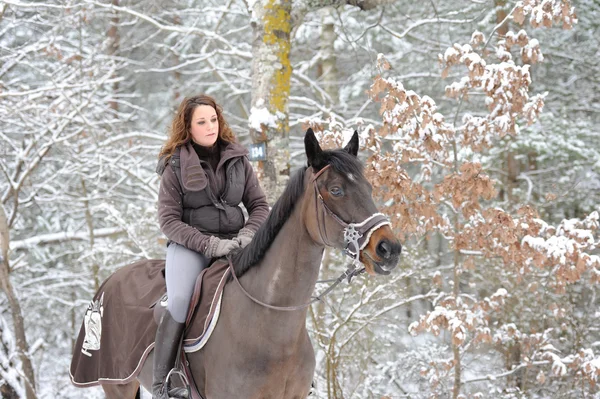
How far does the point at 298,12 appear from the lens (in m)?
5.89

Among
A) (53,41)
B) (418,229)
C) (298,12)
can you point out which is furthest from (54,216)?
(418,229)

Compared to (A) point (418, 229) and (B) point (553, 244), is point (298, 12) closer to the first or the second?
(A) point (418, 229)

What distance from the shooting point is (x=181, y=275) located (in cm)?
353

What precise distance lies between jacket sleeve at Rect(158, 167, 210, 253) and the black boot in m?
0.46

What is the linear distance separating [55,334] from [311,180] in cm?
1094

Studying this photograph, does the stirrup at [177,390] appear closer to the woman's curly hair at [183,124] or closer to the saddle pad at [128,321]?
the saddle pad at [128,321]

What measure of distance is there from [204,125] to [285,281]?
1193 millimetres

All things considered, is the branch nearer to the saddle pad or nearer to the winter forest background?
the winter forest background

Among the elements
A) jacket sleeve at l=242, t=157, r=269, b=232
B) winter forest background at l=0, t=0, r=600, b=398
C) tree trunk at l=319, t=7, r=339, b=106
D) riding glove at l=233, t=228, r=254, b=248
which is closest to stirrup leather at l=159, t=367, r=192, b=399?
riding glove at l=233, t=228, r=254, b=248

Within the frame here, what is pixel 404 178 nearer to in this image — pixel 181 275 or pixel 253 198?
pixel 253 198

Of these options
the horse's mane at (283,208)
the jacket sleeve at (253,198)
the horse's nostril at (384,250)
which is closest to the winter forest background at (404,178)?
the jacket sleeve at (253,198)

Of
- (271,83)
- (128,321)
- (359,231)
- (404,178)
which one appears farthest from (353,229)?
(271,83)

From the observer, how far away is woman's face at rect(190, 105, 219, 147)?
371 cm

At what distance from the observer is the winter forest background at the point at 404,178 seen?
→ 5.02 metres
